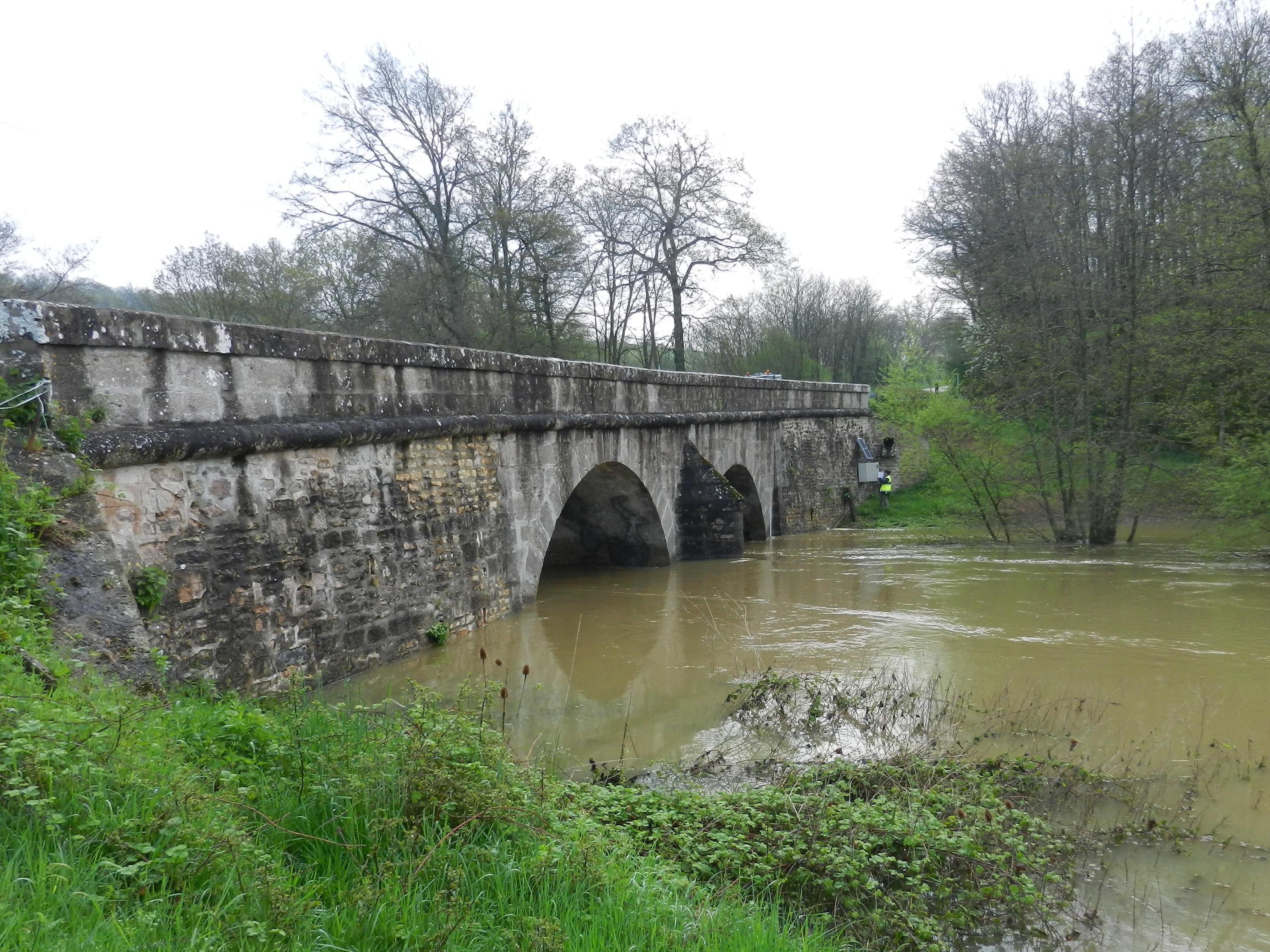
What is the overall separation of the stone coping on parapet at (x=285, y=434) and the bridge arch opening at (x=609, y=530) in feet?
5.83

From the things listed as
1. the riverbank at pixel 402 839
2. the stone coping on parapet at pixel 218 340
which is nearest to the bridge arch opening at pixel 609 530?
the stone coping on parapet at pixel 218 340

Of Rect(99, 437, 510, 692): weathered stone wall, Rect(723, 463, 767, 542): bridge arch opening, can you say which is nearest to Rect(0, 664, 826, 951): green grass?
Rect(99, 437, 510, 692): weathered stone wall

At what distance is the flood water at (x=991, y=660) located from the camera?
146 inches

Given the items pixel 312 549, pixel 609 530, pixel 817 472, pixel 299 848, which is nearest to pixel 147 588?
pixel 312 549

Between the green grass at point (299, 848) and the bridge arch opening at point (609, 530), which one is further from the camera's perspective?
the bridge arch opening at point (609, 530)

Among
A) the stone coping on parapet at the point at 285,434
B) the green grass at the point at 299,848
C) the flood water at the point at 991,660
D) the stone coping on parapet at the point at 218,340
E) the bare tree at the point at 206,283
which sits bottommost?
the flood water at the point at 991,660

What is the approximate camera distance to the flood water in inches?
146

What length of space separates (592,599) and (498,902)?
25.0 feet

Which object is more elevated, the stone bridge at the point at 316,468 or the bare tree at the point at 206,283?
the bare tree at the point at 206,283

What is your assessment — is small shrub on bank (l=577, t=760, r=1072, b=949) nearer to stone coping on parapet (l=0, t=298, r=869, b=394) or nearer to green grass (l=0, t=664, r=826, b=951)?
green grass (l=0, t=664, r=826, b=951)

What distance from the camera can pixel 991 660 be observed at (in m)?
6.98

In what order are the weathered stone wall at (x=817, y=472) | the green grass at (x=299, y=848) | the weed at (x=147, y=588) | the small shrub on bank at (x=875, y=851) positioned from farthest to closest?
the weathered stone wall at (x=817, y=472)
the weed at (x=147, y=588)
the small shrub on bank at (x=875, y=851)
the green grass at (x=299, y=848)

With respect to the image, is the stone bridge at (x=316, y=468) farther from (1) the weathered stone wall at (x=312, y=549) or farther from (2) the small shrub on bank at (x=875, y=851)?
(2) the small shrub on bank at (x=875, y=851)

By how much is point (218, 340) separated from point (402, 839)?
3.91 metres
